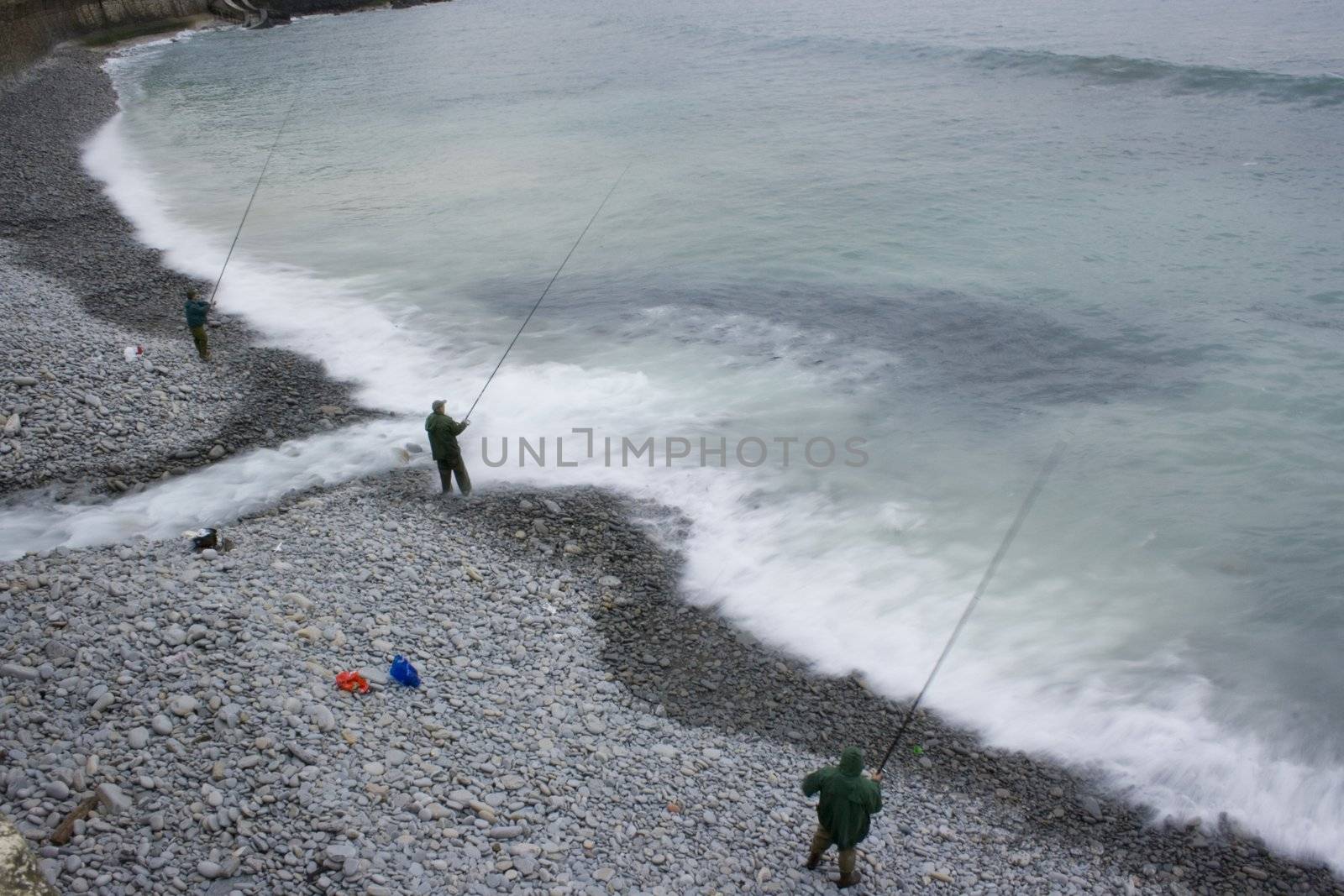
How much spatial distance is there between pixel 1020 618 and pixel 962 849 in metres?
3.69

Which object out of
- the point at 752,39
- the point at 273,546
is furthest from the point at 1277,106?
the point at 273,546

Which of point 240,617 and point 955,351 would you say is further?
point 955,351

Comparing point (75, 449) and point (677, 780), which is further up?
point (75, 449)

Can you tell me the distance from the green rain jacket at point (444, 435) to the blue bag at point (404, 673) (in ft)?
10.5

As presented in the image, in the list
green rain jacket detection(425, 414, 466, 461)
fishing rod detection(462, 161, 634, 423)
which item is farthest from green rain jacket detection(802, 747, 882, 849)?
fishing rod detection(462, 161, 634, 423)

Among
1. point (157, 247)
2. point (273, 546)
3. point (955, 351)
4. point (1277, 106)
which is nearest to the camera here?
point (273, 546)

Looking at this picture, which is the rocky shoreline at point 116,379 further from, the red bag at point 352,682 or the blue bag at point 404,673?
the blue bag at point 404,673

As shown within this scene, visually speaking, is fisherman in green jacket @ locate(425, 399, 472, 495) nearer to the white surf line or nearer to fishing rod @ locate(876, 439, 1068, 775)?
the white surf line

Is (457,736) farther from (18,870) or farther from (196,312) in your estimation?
(196,312)

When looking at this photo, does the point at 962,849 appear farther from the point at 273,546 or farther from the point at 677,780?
the point at 273,546

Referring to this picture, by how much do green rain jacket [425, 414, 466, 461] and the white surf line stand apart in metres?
1.23

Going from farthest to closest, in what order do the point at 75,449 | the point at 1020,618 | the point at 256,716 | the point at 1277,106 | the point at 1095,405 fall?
the point at 1277,106, the point at 1095,405, the point at 75,449, the point at 1020,618, the point at 256,716

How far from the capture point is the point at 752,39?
147ft

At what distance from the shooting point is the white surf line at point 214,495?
9.98 meters
